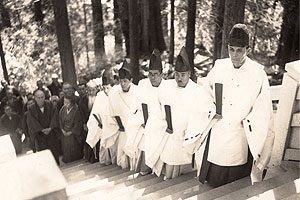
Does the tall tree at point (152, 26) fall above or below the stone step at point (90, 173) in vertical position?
above

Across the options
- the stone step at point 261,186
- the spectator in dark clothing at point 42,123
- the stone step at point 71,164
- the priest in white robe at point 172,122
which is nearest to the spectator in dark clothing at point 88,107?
the stone step at point 71,164

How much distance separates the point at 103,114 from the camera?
652cm

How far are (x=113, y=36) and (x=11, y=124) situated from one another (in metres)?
12.3

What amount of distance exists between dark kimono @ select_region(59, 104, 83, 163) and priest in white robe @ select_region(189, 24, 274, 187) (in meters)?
4.01

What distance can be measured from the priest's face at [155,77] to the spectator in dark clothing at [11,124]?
14.2 feet

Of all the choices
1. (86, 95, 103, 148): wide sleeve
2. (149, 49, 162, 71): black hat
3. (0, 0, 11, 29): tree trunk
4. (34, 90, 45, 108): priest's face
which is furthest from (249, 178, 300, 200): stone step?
(0, 0, 11, 29): tree trunk

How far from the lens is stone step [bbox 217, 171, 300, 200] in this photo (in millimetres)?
3395

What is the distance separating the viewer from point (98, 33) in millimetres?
17406

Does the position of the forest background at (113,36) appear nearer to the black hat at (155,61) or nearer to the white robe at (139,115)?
the white robe at (139,115)

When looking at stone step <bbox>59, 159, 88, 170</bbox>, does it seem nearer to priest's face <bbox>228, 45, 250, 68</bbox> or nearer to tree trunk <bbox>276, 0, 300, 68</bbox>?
priest's face <bbox>228, 45, 250, 68</bbox>

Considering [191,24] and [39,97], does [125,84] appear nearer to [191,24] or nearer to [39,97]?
[39,97]

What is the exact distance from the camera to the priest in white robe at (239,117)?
11.8 ft

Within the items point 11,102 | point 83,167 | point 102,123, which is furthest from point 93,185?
point 11,102

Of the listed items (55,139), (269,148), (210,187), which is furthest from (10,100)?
(269,148)
